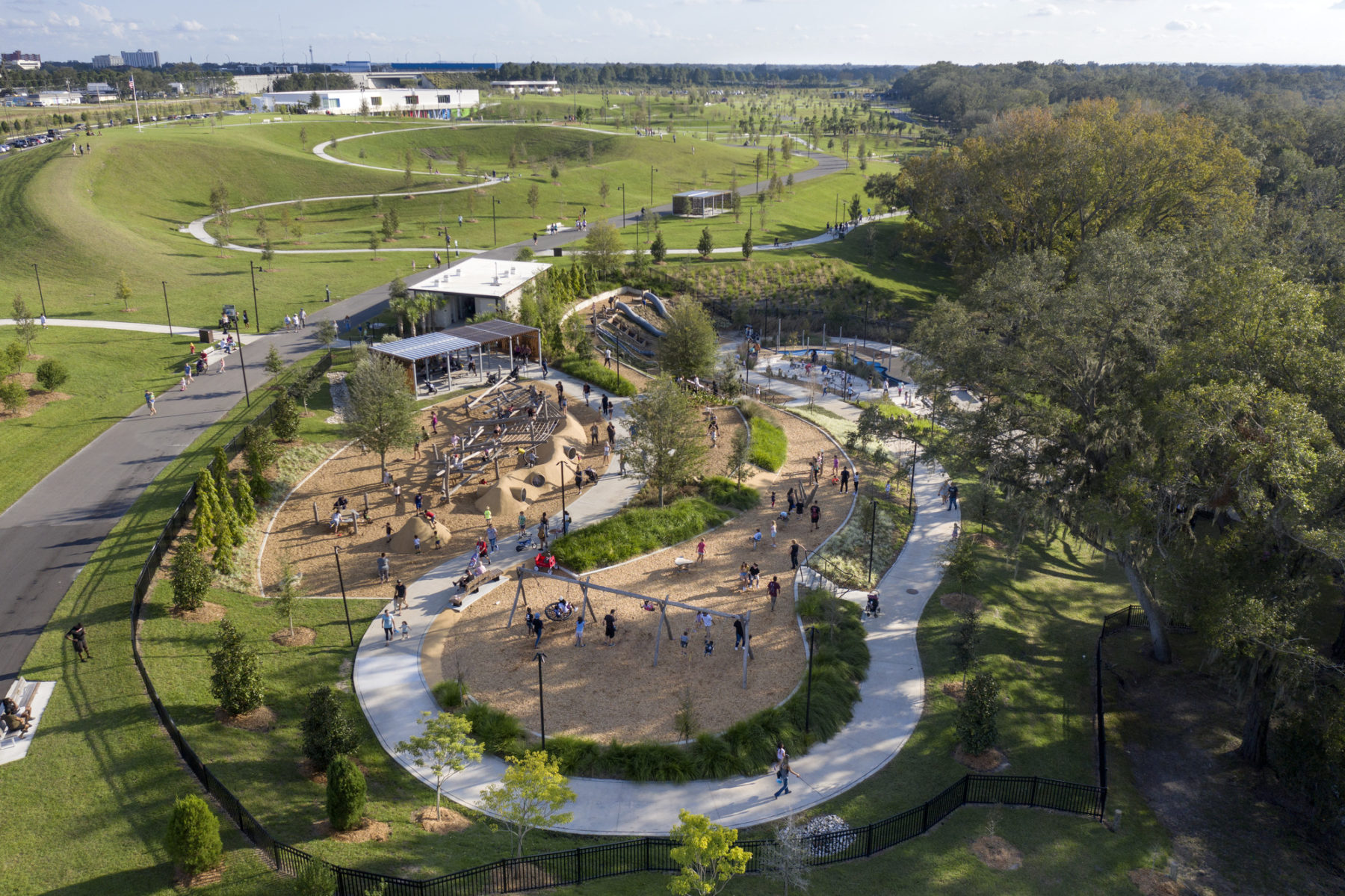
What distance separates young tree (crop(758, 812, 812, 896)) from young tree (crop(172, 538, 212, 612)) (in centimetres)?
1943

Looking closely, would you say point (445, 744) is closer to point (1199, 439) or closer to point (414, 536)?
point (414, 536)

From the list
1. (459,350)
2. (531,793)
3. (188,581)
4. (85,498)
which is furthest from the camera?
(459,350)

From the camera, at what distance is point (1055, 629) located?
102 feet

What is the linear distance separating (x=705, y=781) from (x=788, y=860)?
5108mm

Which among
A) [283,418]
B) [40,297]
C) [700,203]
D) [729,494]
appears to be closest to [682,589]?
[729,494]

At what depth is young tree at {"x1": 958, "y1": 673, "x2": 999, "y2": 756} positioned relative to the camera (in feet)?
73.0

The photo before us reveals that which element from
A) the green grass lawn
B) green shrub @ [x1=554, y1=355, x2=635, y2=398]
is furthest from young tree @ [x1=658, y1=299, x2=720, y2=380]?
the green grass lawn

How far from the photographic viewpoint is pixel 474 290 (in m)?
56.1

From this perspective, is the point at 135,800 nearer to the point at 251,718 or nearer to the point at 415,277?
the point at 251,718

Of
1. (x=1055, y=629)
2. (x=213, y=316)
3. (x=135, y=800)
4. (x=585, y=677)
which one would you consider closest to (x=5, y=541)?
(x=135, y=800)

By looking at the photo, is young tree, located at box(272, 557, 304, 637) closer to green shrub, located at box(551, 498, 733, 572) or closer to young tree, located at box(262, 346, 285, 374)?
green shrub, located at box(551, 498, 733, 572)

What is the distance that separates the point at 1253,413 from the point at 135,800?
26.9 meters

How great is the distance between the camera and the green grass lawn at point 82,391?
117ft

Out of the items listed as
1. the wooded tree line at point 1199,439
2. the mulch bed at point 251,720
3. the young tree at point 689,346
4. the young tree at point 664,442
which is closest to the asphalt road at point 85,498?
the mulch bed at point 251,720
